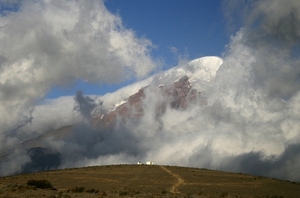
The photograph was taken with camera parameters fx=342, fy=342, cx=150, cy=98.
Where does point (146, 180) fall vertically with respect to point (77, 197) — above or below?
above

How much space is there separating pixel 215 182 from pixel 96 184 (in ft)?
84.4

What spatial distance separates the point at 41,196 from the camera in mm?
39469

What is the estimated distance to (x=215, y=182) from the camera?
2945 inches

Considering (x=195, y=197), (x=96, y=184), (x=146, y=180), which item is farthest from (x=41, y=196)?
(x=146, y=180)

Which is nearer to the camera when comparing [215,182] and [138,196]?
[138,196]

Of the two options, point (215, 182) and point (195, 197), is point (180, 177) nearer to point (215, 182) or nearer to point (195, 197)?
point (215, 182)

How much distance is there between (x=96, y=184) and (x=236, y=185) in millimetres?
29156

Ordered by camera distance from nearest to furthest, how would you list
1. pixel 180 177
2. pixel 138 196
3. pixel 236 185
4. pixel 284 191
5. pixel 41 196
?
pixel 41 196
pixel 138 196
pixel 284 191
pixel 236 185
pixel 180 177

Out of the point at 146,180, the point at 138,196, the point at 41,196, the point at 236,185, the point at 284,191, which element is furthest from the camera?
the point at 146,180

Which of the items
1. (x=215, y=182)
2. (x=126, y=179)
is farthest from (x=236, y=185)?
(x=126, y=179)

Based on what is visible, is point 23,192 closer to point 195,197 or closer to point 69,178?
point 195,197

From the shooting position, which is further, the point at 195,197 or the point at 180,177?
the point at 180,177

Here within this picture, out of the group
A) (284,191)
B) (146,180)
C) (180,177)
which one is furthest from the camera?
(180,177)

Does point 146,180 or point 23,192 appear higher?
point 146,180
